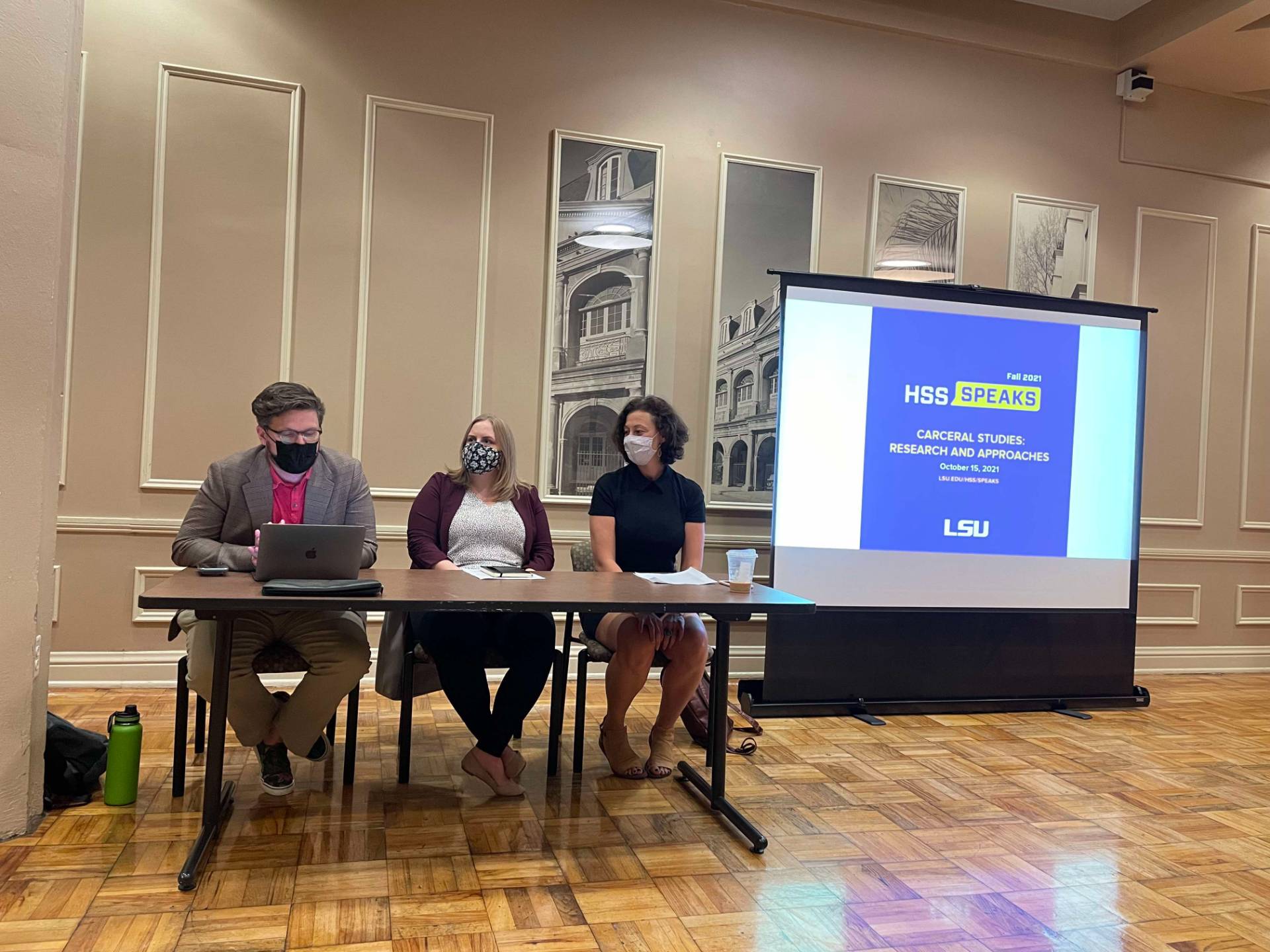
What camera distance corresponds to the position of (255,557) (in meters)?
2.52

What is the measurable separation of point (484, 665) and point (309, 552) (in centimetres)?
67

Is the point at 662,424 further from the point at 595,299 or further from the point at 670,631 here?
the point at 595,299

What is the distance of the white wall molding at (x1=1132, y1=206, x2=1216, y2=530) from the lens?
5359mm

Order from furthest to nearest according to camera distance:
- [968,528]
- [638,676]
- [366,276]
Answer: [968,528] → [366,276] → [638,676]

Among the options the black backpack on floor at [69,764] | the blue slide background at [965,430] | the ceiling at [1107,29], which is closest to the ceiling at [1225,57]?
the ceiling at [1107,29]

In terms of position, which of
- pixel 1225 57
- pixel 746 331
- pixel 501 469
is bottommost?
pixel 501 469

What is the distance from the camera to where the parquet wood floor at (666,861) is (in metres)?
1.95

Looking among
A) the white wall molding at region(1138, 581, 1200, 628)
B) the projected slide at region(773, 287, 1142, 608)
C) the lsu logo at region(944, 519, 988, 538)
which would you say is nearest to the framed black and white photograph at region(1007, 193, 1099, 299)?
the projected slide at region(773, 287, 1142, 608)

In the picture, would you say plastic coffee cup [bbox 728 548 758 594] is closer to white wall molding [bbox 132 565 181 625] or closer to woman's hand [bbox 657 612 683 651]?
woman's hand [bbox 657 612 683 651]

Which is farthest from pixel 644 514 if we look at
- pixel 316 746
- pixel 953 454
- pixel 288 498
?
pixel 953 454

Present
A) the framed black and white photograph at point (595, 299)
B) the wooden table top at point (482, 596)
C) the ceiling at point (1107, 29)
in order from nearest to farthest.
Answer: the wooden table top at point (482, 596) < the framed black and white photograph at point (595, 299) < the ceiling at point (1107, 29)

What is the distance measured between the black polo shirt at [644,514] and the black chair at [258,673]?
1035 millimetres

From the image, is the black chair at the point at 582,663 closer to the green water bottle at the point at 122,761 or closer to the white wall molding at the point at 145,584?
the green water bottle at the point at 122,761

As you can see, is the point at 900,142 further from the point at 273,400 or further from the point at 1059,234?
the point at 273,400
